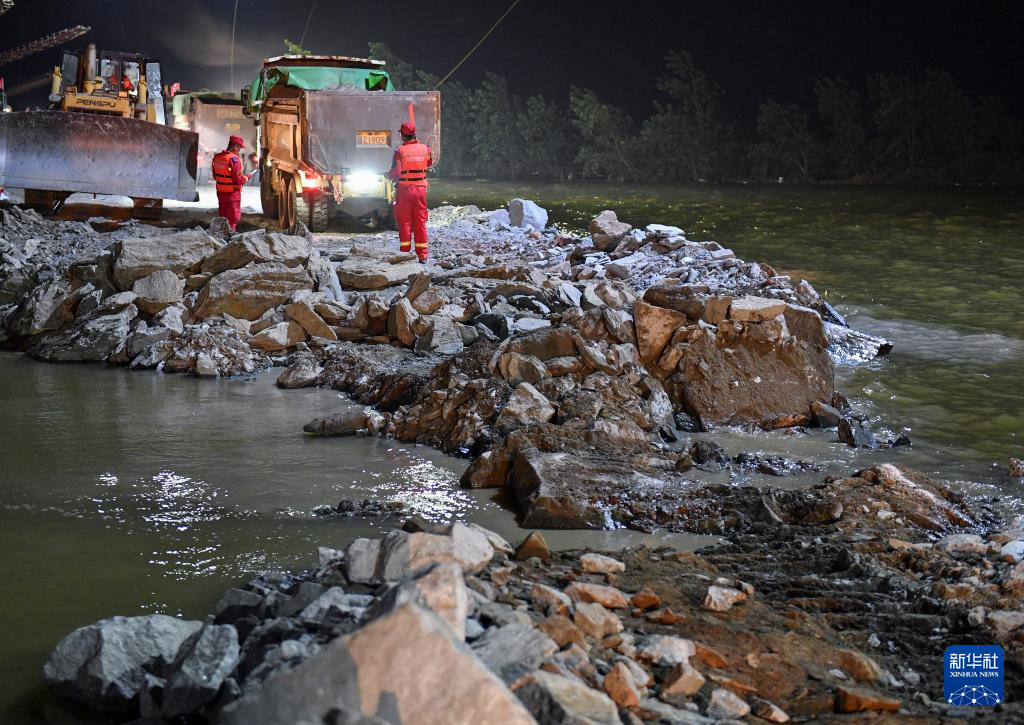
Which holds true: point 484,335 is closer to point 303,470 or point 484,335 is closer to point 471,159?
point 303,470

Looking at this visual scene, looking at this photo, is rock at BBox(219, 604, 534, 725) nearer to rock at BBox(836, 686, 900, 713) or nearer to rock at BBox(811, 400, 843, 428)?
rock at BBox(836, 686, 900, 713)

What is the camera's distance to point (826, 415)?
7207mm

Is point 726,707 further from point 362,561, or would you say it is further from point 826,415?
point 826,415

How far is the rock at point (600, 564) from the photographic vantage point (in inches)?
169

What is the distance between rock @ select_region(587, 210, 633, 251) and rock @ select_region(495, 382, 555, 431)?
264 inches

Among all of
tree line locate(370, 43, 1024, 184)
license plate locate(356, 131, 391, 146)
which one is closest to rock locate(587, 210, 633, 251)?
license plate locate(356, 131, 391, 146)

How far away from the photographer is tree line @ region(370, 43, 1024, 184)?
33156mm

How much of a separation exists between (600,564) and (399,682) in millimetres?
1985

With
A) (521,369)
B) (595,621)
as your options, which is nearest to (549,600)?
(595,621)

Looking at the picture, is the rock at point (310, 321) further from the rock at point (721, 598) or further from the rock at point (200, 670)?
the rock at point (200, 670)

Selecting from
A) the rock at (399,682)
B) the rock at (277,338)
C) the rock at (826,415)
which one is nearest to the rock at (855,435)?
the rock at (826,415)

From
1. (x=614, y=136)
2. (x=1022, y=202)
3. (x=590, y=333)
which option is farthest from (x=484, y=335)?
(x=614, y=136)

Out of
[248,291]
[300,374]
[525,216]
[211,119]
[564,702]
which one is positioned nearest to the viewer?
[564,702]

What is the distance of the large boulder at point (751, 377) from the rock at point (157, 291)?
186 inches
